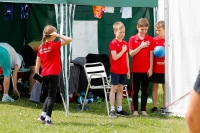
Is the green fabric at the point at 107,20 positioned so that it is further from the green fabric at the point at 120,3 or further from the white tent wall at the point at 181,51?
the white tent wall at the point at 181,51

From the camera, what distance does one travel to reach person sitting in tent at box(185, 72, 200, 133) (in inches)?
75.4

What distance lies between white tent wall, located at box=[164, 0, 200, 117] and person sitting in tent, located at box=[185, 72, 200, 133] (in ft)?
17.4

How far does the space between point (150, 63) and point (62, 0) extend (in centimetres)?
170

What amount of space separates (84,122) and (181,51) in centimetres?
183

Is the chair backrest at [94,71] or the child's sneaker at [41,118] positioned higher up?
the chair backrest at [94,71]

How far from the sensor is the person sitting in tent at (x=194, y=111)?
1.91 metres

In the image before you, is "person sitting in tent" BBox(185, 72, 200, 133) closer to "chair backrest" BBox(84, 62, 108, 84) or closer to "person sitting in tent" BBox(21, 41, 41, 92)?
"chair backrest" BBox(84, 62, 108, 84)

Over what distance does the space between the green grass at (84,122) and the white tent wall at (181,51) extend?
350mm

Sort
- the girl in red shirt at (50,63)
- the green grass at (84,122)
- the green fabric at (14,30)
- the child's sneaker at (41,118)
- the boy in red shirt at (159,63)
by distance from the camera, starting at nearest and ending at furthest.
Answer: the green grass at (84,122) → the girl in red shirt at (50,63) → the child's sneaker at (41,118) → the boy in red shirt at (159,63) → the green fabric at (14,30)

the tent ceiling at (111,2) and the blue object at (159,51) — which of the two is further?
the blue object at (159,51)

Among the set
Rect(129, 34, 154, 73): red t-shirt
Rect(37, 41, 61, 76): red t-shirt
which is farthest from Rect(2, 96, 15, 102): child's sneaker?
Rect(129, 34, 154, 73): red t-shirt

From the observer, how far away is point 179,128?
6.58 metres

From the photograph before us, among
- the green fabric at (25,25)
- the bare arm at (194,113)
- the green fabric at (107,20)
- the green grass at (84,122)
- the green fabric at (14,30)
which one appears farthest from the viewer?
the green fabric at (14,30)

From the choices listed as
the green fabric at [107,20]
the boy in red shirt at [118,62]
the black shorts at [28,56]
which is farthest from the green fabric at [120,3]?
the black shorts at [28,56]
